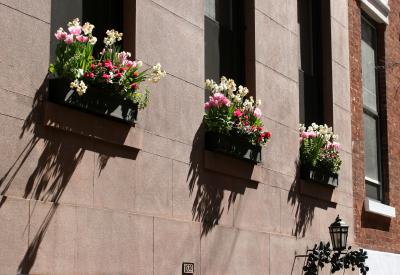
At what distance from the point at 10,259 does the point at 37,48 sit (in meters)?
2.17

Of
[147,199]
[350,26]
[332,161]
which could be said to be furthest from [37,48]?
[350,26]

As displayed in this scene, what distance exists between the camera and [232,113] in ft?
42.4

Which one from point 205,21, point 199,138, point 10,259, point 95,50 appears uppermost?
point 205,21

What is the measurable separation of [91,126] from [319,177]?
592 centimetres

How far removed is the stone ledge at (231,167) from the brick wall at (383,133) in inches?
160

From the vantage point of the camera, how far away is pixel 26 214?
9.38m

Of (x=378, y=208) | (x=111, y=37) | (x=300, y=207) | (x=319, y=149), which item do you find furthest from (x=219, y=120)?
(x=378, y=208)

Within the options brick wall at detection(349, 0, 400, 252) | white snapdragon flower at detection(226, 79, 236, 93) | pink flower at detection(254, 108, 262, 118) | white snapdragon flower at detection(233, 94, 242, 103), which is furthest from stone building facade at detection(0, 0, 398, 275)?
pink flower at detection(254, 108, 262, 118)

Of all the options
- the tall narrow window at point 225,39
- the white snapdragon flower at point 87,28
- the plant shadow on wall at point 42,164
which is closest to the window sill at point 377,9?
the tall narrow window at point 225,39

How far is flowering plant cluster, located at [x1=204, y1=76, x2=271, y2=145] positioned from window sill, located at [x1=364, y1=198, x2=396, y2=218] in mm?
4582

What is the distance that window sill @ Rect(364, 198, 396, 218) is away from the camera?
17.5 metres

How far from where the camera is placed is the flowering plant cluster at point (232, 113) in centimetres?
1272

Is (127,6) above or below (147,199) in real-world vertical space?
above

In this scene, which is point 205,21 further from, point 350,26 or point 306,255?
point 350,26
